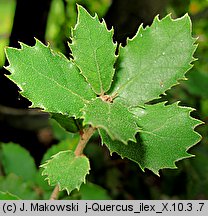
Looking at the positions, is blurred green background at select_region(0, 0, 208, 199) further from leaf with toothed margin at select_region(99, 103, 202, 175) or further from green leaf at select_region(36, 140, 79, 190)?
leaf with toothed margin at select_region(99, 103, 202, 175)

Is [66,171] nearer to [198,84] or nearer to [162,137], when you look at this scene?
[162,137]

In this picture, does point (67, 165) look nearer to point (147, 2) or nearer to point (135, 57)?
point (135, 57)

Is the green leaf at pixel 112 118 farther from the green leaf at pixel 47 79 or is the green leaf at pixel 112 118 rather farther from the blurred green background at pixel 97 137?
the blurred green background at pixel 97 137

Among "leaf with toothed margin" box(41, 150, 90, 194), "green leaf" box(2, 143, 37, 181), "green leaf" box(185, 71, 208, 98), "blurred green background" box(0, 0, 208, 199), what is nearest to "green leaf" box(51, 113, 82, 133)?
"leaf with toothed margin" box(41, 150, 90, 194)

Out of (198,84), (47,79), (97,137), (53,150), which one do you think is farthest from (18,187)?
(198,84)

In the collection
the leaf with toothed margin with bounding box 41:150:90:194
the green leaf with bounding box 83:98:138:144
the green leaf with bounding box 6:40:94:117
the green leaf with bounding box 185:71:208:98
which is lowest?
the leaf with toothed margin with bounding box 41:150:90:194

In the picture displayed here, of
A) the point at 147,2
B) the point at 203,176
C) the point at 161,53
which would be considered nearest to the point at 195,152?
the point at 203,176
